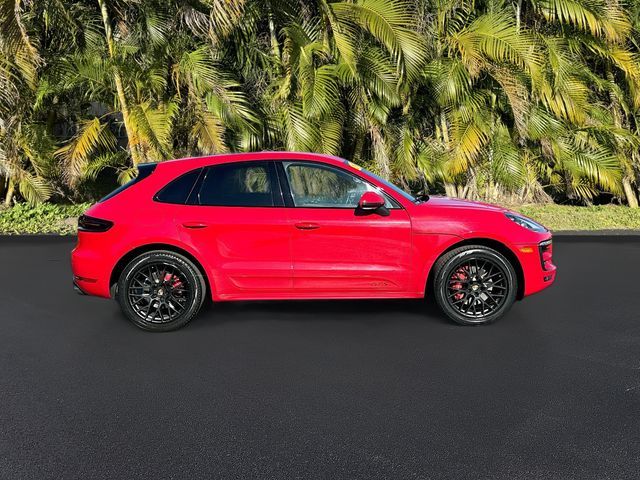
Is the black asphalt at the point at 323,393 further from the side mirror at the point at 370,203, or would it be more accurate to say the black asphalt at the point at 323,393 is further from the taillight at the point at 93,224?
the side mirror at the point at 370,203

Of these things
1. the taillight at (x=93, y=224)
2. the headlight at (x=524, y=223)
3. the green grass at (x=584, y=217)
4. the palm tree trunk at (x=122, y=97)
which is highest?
the palm tree trunk at (x=122, y=97)

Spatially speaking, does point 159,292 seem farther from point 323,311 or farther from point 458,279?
point 458,279

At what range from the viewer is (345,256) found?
20.0 feet

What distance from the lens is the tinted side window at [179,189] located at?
20.3 feet

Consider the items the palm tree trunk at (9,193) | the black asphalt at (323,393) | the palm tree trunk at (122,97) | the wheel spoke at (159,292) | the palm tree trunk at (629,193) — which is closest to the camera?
the black asphalt at (323,393)

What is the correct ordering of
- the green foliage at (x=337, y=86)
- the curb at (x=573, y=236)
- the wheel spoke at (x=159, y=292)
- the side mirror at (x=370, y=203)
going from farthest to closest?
the green foliage at (x=337, y=86) → the curb at (x=573, y=236) → the wheel spoke at (x=159, y=292) → the side mirror at (x=370, y=203)

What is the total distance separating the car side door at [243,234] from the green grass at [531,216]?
25.5 feet

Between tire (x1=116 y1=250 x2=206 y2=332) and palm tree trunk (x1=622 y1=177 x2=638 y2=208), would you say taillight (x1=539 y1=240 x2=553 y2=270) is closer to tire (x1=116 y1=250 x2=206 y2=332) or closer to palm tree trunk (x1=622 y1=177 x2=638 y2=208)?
tire (x1=116 y1=250 x2=206 y2=332)

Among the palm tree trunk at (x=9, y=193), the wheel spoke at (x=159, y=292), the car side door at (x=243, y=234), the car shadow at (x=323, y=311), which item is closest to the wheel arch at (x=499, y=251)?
the car shadow at (x=323, y=311)

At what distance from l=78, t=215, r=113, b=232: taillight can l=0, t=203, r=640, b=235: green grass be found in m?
7.17

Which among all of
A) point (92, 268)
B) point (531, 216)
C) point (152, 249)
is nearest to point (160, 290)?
point (152, 249)

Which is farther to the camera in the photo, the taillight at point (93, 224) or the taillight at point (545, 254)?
the taillight at point (545, 254)

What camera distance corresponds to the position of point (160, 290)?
612 centimetres

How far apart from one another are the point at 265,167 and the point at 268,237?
27.8 inches
